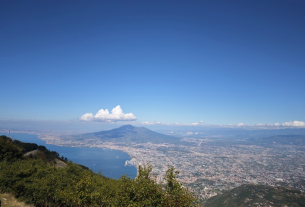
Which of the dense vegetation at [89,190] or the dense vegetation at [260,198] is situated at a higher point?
the dense vegetation at [89,190]

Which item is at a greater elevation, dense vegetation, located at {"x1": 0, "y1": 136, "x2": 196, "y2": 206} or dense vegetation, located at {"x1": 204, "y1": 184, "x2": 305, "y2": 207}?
dense vegetation, located at {"x1": 0, "y1": 136, "x2": 196, "y2": 206}

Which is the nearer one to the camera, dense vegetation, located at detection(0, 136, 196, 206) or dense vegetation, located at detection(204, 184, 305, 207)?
dense vegetation, located at detection(0, 136, 196, 206)

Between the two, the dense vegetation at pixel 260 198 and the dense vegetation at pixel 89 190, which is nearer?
the dense vegetation at pixel 89 190

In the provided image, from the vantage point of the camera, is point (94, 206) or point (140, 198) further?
point (94, 206)

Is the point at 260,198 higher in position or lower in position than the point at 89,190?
lower

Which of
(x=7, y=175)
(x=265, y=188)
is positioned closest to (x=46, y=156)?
(x=7, y=175)

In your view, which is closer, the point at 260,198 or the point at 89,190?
the point at 89,190

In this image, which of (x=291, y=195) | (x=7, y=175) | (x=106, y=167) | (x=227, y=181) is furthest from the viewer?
(x=106, y=167)

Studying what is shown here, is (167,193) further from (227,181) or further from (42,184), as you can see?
(227,181)
